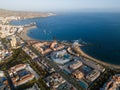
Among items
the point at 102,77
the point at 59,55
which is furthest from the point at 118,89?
the point at 59,55

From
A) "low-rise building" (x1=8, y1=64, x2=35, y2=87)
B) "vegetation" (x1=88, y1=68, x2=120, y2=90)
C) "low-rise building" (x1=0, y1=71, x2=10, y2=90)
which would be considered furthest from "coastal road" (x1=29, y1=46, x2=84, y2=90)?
"low-rise building" (x1=0, y1=71, x2=10, y2=90)

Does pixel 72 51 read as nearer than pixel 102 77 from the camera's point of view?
No

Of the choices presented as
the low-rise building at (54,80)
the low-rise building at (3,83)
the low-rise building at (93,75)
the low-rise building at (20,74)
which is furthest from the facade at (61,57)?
the low-rise building at (3,83)

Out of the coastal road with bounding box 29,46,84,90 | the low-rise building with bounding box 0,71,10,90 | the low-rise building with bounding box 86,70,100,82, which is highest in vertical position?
the low-rise building with bounding box 86,70,100,82

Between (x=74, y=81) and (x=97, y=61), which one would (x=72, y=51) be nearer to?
(x=97, y=61)

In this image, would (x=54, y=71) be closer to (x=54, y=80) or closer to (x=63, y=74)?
(x=63, y=74)

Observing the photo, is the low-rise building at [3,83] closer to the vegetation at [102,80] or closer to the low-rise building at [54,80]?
the low-rise building at [54,80]

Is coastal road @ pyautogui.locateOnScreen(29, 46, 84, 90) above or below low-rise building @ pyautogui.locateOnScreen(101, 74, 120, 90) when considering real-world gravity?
below

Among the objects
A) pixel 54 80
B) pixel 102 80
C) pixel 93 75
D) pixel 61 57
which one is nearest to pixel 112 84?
pixel 102 80

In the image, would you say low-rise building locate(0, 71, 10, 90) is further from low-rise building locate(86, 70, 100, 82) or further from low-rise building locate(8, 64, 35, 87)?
low-rise building locate(86, 70, 100, 82)

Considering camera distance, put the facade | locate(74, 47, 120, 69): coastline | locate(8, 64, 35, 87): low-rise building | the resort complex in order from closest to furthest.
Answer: the resort complex < locate(8, 64, 35, 87): low-rise building < locate(74, 47, 120, 69): coastline < the facade

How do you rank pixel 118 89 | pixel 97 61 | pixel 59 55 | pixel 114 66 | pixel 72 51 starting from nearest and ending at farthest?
pixel 118 89 < pixel 114 66 < pixel 97 61 < pixel 59 55 < pixel 72 51
